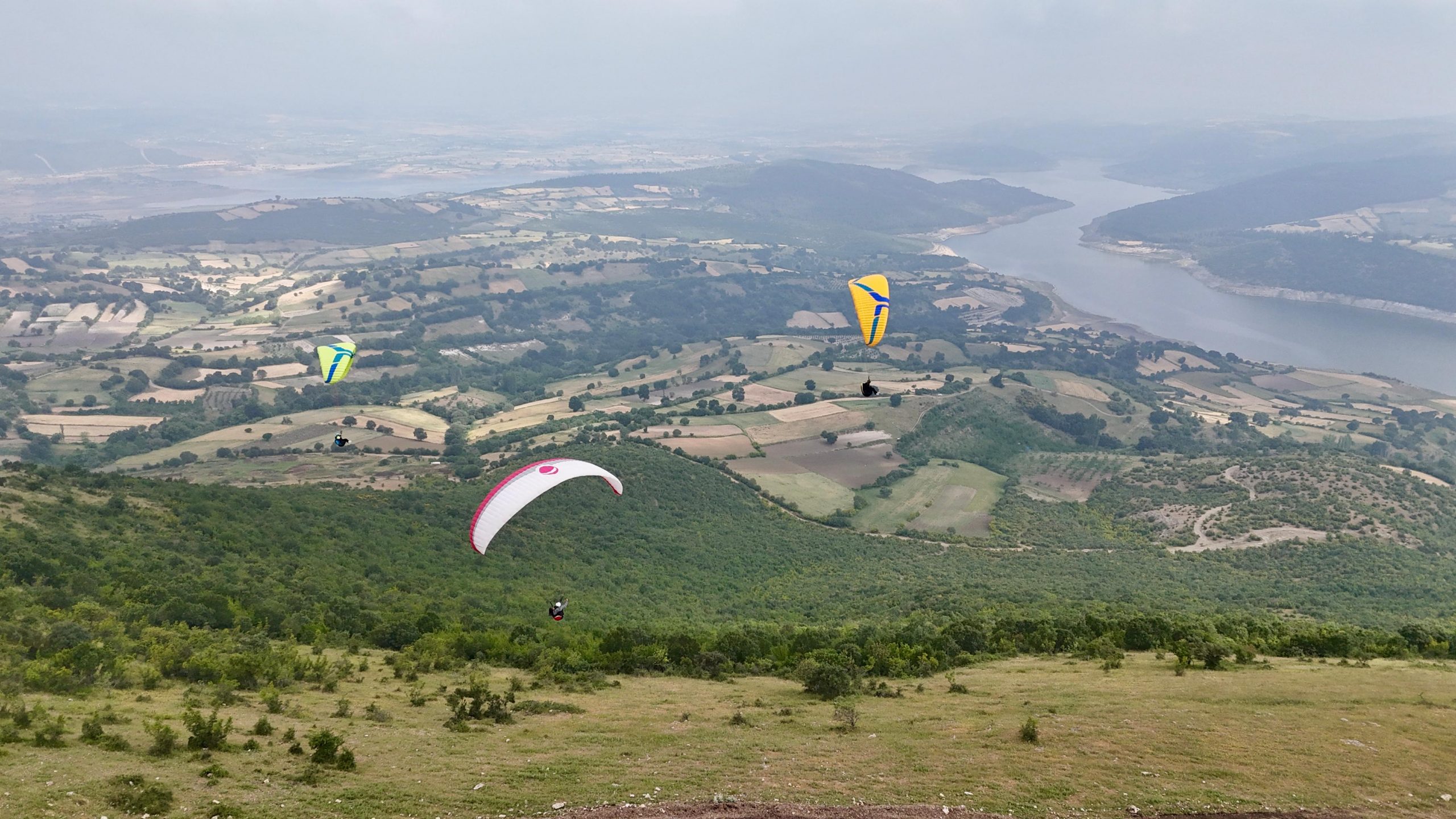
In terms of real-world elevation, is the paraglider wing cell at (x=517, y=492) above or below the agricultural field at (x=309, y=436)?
above

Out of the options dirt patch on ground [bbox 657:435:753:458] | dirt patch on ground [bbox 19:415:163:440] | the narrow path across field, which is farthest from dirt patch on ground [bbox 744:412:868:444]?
dirt patch on ground [bbox 19:415:163:440]

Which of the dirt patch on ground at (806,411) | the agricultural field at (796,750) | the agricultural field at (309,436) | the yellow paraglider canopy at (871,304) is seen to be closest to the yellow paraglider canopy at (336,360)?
the agricultural field at (796,750)

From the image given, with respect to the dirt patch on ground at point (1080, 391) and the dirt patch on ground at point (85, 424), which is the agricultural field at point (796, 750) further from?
the dirt patch on ground at point (1080, 391)

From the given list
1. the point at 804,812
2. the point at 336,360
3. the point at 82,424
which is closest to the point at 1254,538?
the point at 804,812

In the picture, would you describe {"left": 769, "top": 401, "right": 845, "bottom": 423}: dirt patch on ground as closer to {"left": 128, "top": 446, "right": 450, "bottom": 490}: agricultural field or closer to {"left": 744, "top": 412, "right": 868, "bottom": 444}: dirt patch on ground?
{"left": 744, "top": 412, "right": 868, "bottom": 444}: dirt patch on ground

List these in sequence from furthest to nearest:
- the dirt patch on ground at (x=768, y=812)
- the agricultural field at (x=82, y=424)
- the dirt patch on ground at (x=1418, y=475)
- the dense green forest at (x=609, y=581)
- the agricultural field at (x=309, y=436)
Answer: the agricultural field at (x=82, y=424) → the agricultural field at (x=309, y=436) → the dirt patch on ground at (x=1418, y=475) → the dense green forest at (x=609, y=581) → the dirt patch on ground at (x=768, y=812)

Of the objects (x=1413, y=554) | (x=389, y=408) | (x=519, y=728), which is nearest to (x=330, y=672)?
(x=519, y=728)

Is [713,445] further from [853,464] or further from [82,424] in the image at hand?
[82,424]

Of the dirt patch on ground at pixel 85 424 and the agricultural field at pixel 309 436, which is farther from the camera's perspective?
the dirt patch on ground at pixel 85 424
